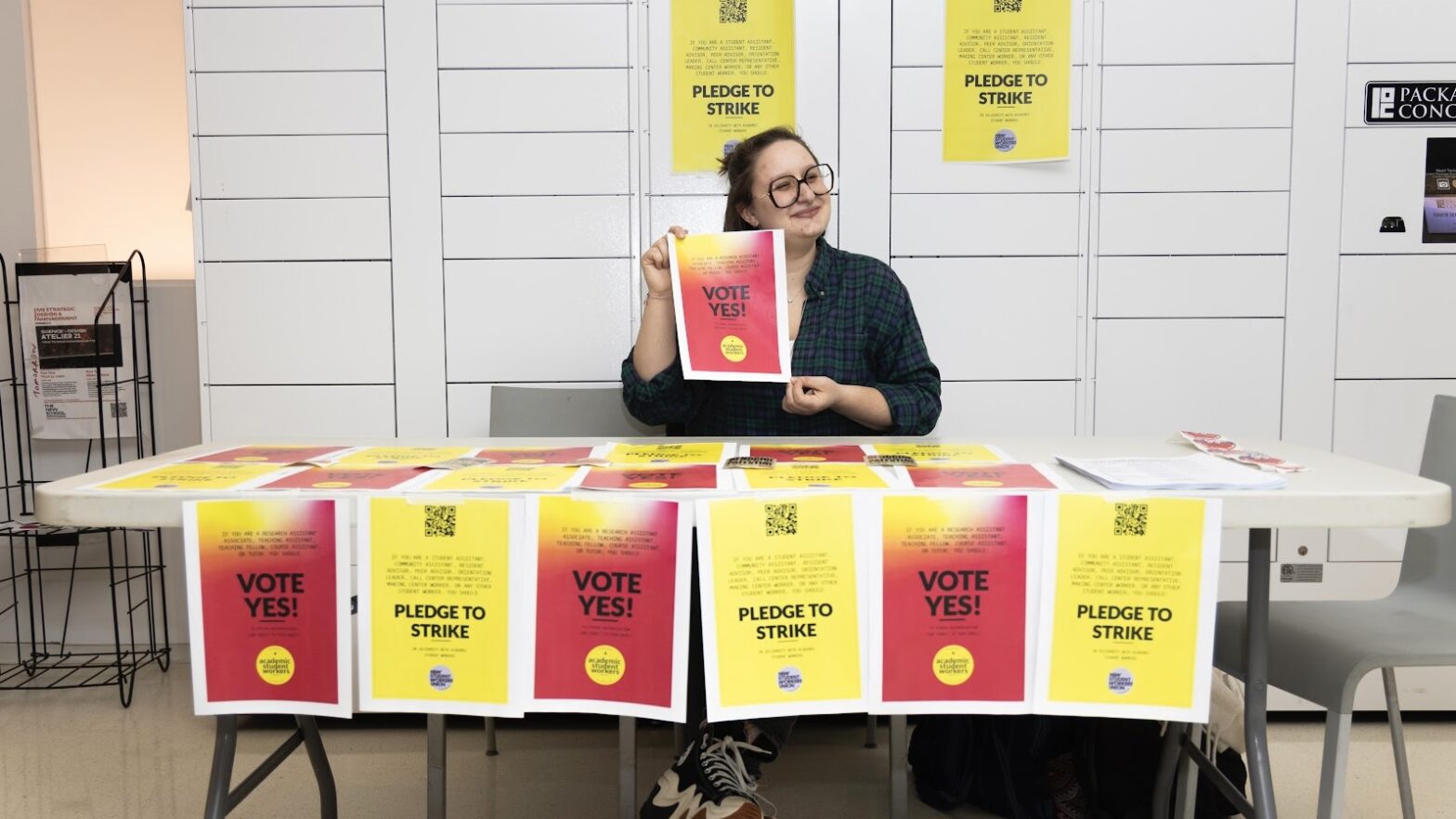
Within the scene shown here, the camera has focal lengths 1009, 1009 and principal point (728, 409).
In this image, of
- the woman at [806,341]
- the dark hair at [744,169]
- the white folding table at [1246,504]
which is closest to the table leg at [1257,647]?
the white folding table at [1246,504]

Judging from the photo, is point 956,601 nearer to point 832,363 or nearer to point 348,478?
point 348,478

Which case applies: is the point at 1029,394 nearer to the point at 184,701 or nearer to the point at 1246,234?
the point at 1246,234

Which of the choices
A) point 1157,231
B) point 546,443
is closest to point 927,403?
point 546,443

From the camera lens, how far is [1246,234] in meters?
2.72

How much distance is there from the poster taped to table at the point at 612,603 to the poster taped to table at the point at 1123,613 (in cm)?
45

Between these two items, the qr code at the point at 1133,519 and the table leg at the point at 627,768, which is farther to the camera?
the table leg at the point at 627,768

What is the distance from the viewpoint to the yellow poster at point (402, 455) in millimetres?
1507

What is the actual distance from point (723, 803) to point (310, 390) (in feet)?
5.72

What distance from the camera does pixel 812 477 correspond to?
1.34 m

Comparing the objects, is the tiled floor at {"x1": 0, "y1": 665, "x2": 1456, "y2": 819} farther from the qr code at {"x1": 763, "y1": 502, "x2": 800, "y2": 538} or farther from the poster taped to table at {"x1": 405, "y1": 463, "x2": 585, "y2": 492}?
the qr code at {"x1": 763, "y1": 502, "x2": 800, "y2": 538}

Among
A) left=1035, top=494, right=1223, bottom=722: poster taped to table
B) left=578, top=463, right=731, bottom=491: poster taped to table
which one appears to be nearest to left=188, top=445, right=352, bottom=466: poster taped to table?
left=578, top=463, right=731, bottom=491: poster taped to table

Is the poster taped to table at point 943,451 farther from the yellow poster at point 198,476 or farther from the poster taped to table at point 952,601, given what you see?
the yellow poster at point 198,476

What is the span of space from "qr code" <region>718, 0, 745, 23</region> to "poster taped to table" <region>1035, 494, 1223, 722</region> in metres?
1.90

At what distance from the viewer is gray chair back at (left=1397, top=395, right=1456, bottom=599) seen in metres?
1.84
